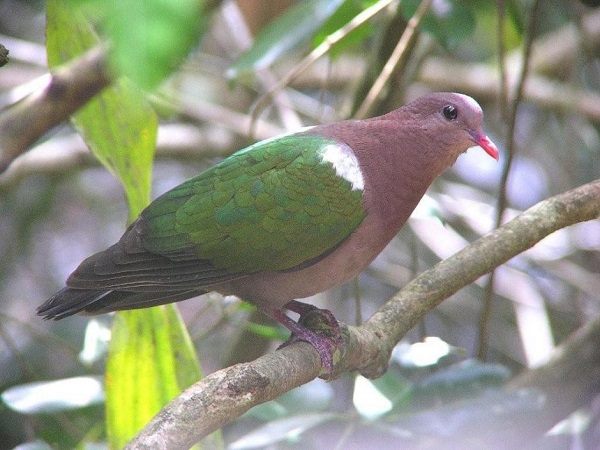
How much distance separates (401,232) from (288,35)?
2392 millimetres

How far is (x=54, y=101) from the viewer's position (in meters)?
2.45

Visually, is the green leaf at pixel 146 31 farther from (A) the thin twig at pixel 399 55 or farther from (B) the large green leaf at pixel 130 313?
(A) the thin twig at pixel 399 55

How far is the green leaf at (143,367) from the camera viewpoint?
2418 mm

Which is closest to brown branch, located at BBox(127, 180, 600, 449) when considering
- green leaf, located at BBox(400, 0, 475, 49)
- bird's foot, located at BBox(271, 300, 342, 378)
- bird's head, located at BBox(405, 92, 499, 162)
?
bird's foot, located at BBox(271, 300, 342, 378)

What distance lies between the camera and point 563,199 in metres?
2.56

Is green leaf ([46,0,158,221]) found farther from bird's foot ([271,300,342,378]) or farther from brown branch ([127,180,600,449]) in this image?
brown branch ([127,180,600,449])

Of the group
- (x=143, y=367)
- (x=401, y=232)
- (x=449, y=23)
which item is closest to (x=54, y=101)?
(x=143, y=367)

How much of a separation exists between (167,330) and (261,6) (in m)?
2.59

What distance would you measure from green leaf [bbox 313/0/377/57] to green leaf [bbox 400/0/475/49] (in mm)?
212

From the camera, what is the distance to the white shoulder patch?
248 centimetres

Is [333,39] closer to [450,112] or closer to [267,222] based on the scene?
[450,112]

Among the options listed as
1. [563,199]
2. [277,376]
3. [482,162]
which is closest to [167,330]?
[277,376]

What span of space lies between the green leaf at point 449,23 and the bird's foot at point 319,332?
4.05 feet

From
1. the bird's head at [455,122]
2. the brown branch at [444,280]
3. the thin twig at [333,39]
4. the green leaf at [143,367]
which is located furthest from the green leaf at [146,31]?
the thin twig at [333,39]
